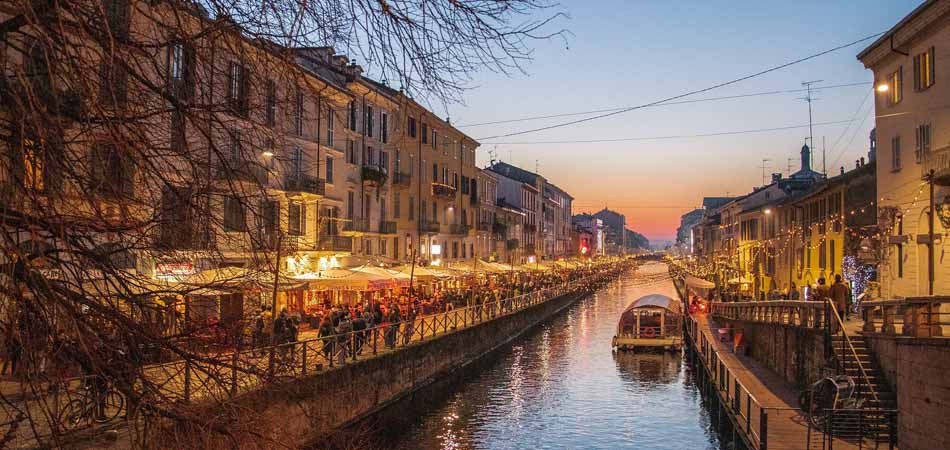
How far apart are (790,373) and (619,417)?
509 cm

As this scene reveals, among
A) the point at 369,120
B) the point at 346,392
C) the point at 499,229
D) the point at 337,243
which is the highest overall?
the point at 369,120

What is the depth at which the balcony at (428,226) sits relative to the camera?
5244 centimetres

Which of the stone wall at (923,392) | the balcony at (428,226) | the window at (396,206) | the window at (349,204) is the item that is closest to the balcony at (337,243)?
the window at (349,204)

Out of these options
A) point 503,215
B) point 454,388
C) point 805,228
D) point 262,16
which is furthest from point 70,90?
point 503,215

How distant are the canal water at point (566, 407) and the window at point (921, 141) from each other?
1075cm

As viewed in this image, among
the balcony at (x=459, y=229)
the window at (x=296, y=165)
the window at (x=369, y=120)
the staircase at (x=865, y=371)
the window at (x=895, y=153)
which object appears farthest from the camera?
the balcony at (x=459, y=229)

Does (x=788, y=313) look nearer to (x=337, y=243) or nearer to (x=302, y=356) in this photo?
(x=302, y=356)

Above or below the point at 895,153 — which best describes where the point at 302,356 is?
below

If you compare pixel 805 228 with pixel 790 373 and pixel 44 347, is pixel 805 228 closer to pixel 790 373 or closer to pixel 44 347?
pixel 790 373

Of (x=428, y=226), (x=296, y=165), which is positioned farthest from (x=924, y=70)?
(x=428, y=226)

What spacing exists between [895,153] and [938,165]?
6.18m

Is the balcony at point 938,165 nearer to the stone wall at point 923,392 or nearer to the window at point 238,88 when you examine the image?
the stone wall at point 923,392

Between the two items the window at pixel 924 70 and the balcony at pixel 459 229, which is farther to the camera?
the balcony at pixel 459 229

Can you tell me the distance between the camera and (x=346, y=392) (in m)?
19.3
